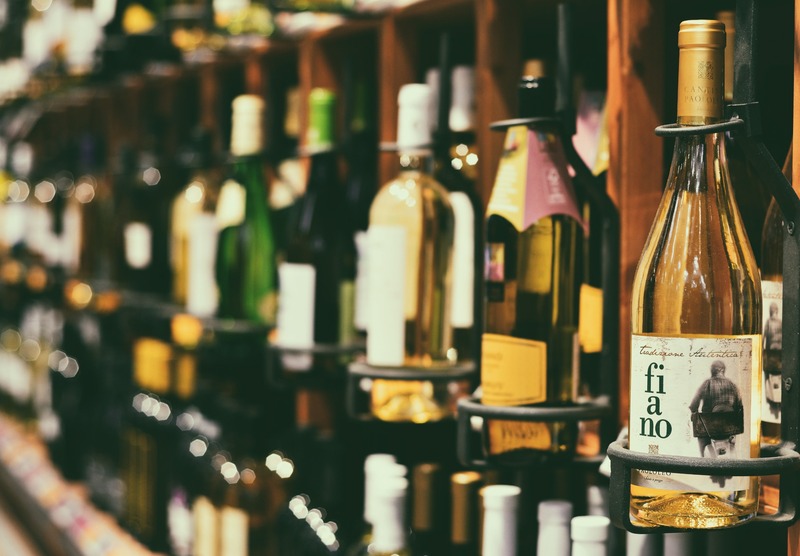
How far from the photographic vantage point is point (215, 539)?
5.70 ft

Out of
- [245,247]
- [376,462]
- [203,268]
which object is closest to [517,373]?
[376,462]

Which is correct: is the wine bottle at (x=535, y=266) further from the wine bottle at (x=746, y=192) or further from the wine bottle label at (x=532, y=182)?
the wine bottle at (x=746, y=192)

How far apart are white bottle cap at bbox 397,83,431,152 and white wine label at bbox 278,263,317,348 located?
0.94 ft

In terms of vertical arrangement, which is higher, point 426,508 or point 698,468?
point 698,468

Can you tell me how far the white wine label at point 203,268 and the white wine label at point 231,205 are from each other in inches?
2.8

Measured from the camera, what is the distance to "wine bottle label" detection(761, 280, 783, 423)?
2.90ft

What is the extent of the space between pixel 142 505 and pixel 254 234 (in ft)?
2.24

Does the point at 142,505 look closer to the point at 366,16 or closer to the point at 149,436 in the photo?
the point at 149,436

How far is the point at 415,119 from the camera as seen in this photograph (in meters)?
1.17

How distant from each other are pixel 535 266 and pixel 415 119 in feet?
0.77

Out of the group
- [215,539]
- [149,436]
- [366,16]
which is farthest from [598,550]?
[149,436]

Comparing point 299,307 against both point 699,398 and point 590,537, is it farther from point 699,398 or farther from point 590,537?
point 699,398

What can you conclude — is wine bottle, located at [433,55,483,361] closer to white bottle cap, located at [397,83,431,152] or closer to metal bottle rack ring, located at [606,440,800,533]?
white bottle cap, located at [397,83,431,152]

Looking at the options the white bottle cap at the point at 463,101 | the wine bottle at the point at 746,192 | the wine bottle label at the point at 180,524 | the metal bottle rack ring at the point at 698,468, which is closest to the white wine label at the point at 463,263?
the white bottle cap at the point at 463,101
